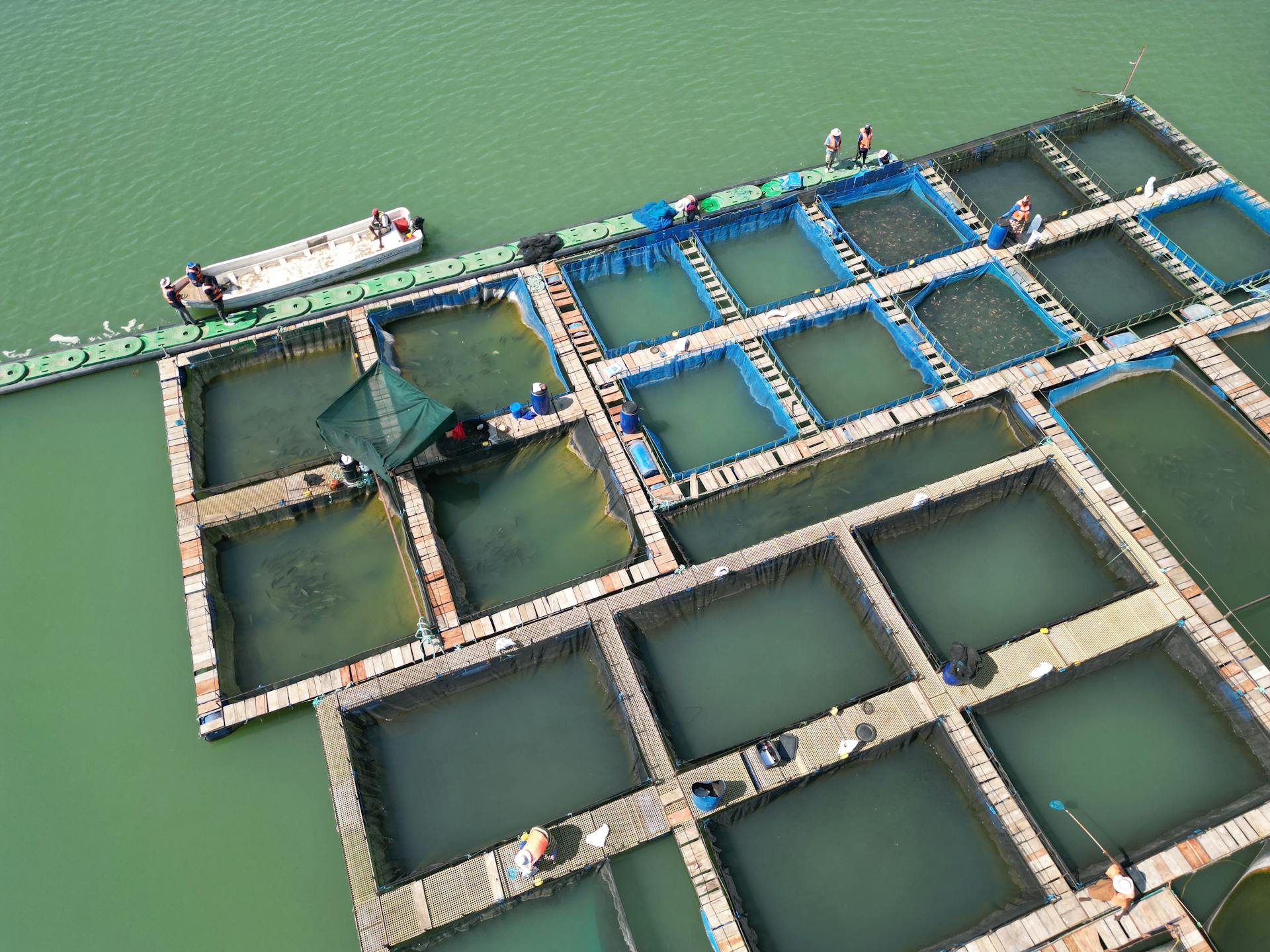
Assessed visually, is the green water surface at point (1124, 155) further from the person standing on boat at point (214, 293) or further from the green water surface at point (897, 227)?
the person standing on boat at point (214, 293)

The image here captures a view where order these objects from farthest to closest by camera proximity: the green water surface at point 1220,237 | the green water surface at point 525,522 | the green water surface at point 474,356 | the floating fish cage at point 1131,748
Result: the green water surface at point 1220,237
the green water surface at point 474,356
the green water surface at point 525,522
the floating fish cage at point 1131,748

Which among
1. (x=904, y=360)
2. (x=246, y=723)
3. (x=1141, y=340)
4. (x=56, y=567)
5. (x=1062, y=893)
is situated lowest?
(x=1062, y=893)

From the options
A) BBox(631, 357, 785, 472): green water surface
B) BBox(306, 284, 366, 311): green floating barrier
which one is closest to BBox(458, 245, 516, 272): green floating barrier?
BBox(306, 284, 366, 311): green floating barrier

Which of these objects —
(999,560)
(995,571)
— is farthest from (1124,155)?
(995,571)

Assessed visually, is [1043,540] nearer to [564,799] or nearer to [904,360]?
[904,360]

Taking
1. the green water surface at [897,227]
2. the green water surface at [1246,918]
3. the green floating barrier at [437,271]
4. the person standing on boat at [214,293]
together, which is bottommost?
the green water surface at [1246,918]

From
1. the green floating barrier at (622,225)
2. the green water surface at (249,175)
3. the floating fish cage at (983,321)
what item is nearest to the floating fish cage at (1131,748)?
the green water surface at (249,175)

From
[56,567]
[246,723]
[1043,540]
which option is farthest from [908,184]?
[56,567]
